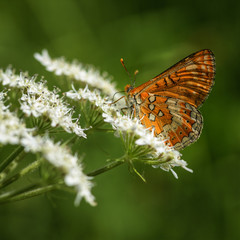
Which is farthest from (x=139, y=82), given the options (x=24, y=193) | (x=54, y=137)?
(x=24, y=193)

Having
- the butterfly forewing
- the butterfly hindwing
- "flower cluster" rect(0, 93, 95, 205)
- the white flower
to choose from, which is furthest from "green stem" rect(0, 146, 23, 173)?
the white flower

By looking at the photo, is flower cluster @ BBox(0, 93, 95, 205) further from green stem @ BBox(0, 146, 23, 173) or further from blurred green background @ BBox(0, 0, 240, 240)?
blurred green background @ BBox(0, 0, 240, 240)

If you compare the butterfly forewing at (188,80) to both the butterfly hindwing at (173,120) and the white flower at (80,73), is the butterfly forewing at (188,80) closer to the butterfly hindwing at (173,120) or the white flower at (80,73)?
the butterfly hindwing at (173,120)

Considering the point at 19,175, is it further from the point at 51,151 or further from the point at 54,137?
the point at 54,137

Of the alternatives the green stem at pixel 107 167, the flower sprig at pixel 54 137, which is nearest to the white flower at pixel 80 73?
the flower sprig at pixel 54 137

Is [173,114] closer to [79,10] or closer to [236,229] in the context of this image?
[236,229]

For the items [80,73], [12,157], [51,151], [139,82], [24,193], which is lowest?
[24,193]
